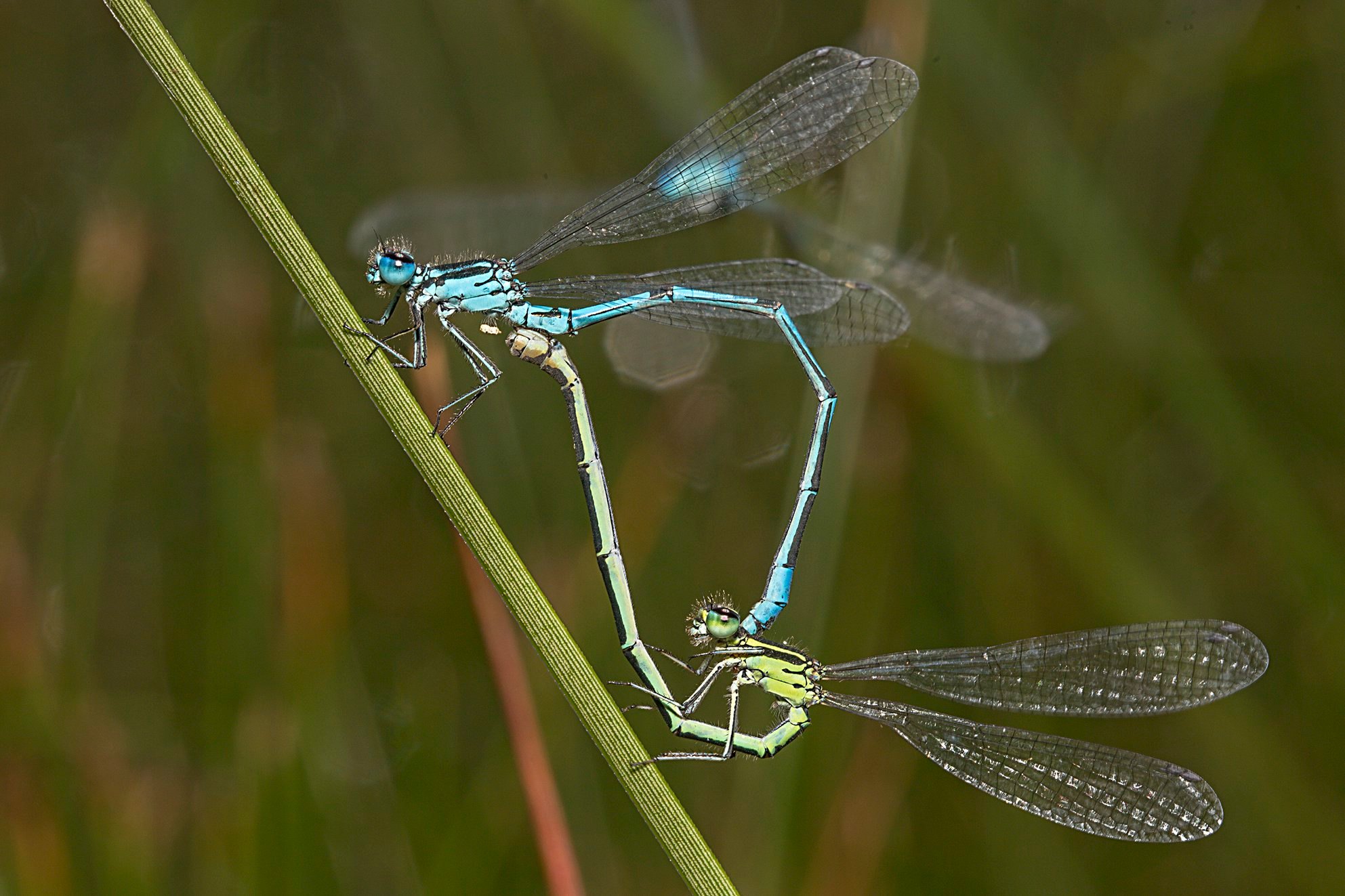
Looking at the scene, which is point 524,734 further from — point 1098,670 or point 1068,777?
point 1098,670

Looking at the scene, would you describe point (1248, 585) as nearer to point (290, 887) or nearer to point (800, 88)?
point (800, 88)

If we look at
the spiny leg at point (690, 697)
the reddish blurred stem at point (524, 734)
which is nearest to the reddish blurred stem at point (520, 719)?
the reddish blurred stem at point (524, 734)

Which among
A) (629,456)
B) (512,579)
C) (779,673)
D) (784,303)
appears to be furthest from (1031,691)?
(629,456)

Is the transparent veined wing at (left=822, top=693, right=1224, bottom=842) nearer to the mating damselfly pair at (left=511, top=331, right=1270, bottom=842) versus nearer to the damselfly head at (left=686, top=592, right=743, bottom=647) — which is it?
the mating damselfly pair at (left=511, top=331, right=1270, bottom=842)

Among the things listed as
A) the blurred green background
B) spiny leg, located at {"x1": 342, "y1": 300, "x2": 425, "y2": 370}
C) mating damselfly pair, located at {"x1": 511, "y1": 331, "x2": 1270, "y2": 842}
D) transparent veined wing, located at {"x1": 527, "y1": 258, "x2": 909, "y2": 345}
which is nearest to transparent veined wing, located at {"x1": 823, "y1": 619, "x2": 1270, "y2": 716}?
mating damselfly pair, located at {"x1": 511, "y1": 331, "x2": 1270, "y2": 842}

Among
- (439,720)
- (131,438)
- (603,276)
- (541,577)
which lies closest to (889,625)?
(541,577)
